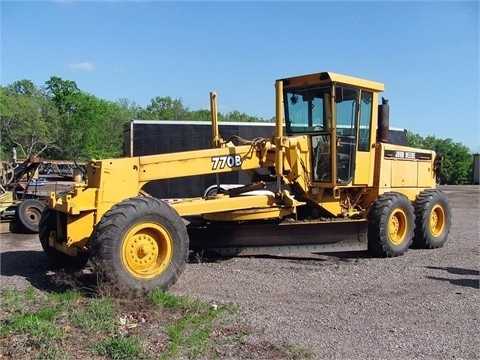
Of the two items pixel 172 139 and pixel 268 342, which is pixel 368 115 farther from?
pixel 172 139

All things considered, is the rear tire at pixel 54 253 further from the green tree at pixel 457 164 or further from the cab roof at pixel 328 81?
the green tree at pixel 457 164

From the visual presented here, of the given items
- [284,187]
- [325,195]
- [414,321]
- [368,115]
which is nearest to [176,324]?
[414,321]

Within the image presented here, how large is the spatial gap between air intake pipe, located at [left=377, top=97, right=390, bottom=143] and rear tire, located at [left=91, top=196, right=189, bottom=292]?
4.50 m

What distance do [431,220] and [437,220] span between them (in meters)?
0.28

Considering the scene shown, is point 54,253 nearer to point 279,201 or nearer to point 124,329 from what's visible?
point 124,329

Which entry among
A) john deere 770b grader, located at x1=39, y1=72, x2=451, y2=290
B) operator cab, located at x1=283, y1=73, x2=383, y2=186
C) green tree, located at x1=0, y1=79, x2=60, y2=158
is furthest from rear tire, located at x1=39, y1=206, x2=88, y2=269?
green tree, located at x1=0, y1=79, x2=60, y2=158

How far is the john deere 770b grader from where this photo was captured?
21.4 ft

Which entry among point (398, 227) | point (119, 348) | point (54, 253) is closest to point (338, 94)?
point (398, 227)

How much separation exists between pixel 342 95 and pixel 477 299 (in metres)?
3.85

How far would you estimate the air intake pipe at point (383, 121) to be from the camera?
9.46m

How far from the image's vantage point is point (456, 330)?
5.35 meters

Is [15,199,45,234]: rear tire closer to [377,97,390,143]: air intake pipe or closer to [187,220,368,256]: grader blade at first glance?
[187,220,368,256]: grader blade

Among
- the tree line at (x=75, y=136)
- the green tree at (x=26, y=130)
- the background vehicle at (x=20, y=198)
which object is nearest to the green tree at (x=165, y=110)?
the tree line at (x=75, y=136)

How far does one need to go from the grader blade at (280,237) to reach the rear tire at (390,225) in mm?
175
